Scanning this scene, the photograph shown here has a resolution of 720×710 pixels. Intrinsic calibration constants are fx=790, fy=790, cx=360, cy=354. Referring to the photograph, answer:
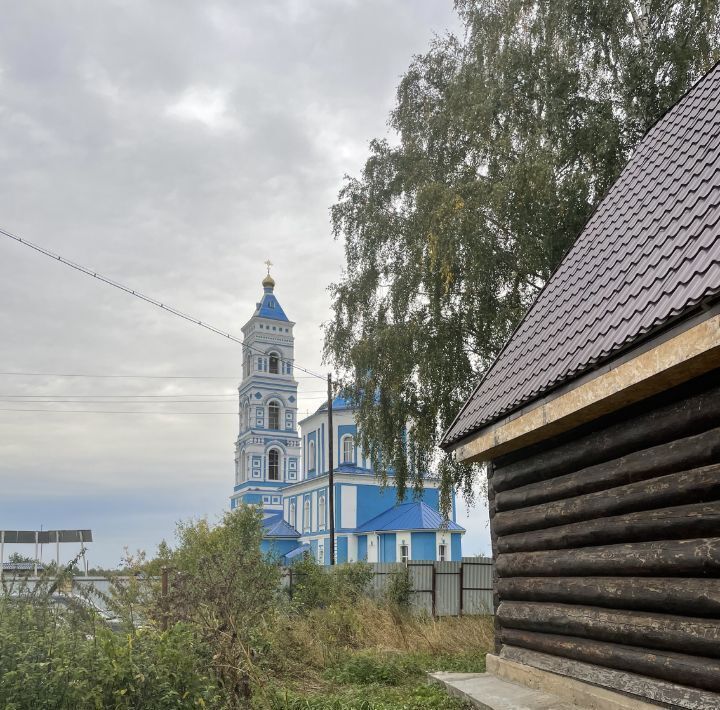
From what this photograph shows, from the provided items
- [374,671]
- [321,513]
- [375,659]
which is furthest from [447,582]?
[321,513]

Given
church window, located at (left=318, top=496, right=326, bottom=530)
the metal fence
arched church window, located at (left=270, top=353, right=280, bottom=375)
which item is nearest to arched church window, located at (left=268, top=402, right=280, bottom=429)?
arched church window, located at (left=270, top=353, right=280, bottom=375)

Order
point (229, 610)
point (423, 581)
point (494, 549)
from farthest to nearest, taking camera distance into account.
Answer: point (423, 581) → point (494, 549) → point (229, 610)

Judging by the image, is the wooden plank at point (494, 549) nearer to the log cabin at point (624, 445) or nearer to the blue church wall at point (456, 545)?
the log cabin at point (624, 445)

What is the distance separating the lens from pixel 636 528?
519 centimetres

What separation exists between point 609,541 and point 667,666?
0.94 metres

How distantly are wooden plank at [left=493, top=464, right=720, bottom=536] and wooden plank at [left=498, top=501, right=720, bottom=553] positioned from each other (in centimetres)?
4

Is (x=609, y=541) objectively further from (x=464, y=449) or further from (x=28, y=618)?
(x=28, y=618)

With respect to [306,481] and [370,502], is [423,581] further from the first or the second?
[306,481]

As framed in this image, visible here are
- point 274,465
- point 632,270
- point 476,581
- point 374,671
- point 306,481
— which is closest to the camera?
point 632,270

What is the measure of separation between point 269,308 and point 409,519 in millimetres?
21281

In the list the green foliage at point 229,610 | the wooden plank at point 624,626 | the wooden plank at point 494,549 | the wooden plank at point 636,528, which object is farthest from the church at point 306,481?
the wooden plank at point 636,528

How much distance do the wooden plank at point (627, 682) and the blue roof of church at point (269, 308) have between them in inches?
1863

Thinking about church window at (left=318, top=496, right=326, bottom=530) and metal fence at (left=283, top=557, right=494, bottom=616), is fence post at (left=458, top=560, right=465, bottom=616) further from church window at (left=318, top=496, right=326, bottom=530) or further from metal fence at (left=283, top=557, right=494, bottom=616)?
church window at (left=318, top=496, right=326, bottom=530)

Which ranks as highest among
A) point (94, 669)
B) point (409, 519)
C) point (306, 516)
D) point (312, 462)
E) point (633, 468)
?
point (312, 462)
